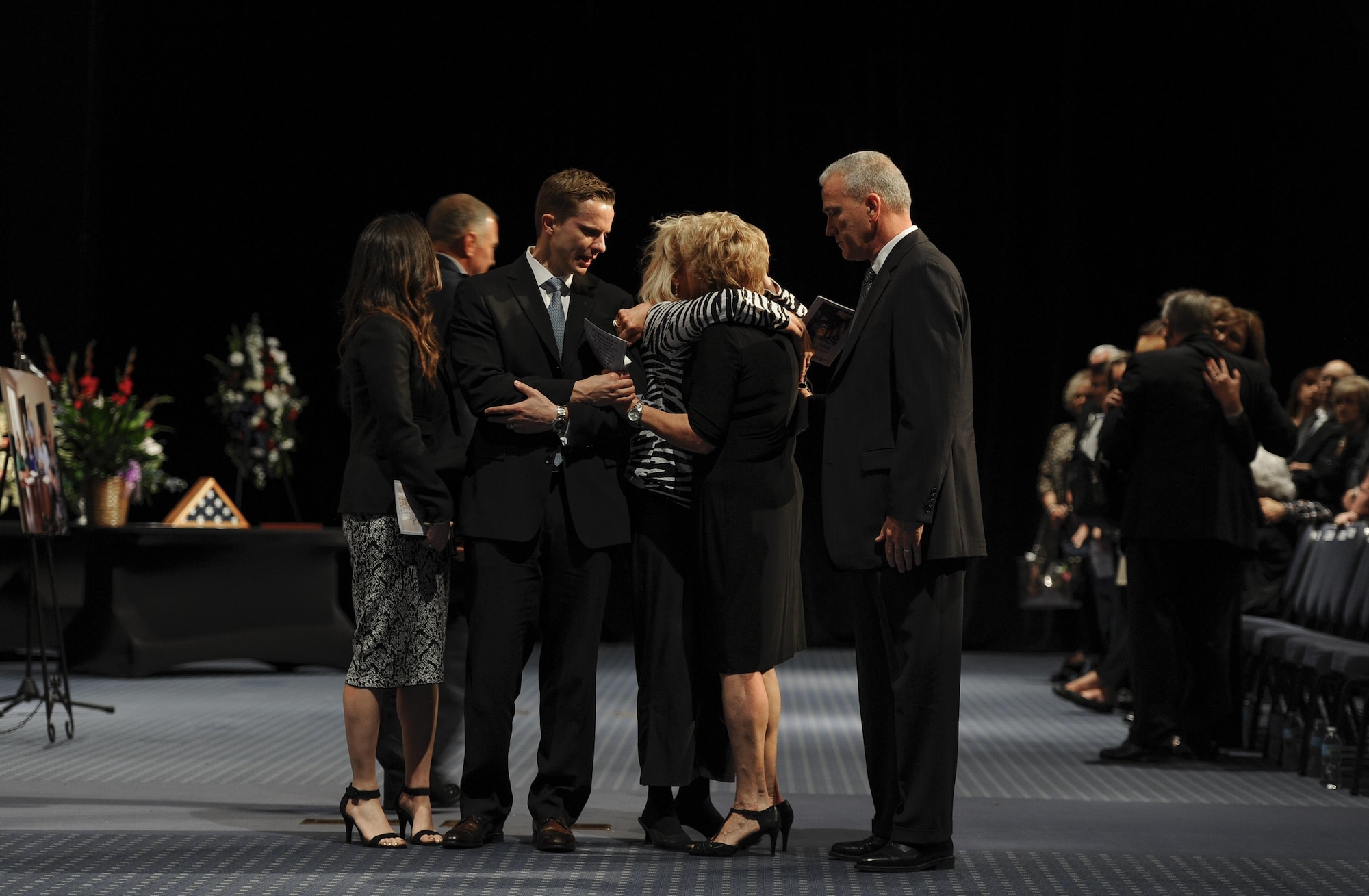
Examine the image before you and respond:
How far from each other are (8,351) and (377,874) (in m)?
7.26

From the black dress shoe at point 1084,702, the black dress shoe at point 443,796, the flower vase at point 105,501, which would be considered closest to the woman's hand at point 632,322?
the black dress shoe at point 443,796

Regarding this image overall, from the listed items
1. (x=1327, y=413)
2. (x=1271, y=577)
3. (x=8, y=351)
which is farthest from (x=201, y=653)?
(x=1327, y=413)

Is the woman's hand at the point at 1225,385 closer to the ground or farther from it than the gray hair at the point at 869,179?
closer to the ground

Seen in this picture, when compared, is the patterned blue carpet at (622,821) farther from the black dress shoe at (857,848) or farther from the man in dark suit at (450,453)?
the man in dark suit at (450,453)

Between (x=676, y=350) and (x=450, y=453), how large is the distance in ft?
1.88

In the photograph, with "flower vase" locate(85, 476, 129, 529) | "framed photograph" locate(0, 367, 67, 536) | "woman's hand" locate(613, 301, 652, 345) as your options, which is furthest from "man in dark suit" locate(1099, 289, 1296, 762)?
"flower vase" locate(85, 476, 129, 529)

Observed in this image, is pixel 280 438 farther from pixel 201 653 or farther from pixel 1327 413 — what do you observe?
pixel 1327 413

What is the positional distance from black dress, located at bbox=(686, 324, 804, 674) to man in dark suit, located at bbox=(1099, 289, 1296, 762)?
2.24 meters

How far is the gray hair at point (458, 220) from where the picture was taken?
4.22 metres

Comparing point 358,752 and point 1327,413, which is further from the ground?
point 1327,413

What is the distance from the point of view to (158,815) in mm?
3814

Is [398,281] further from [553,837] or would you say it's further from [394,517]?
[553,837]

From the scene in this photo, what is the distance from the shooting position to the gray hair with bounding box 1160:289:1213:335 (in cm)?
540

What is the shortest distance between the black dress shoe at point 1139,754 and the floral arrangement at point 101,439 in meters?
4.93
